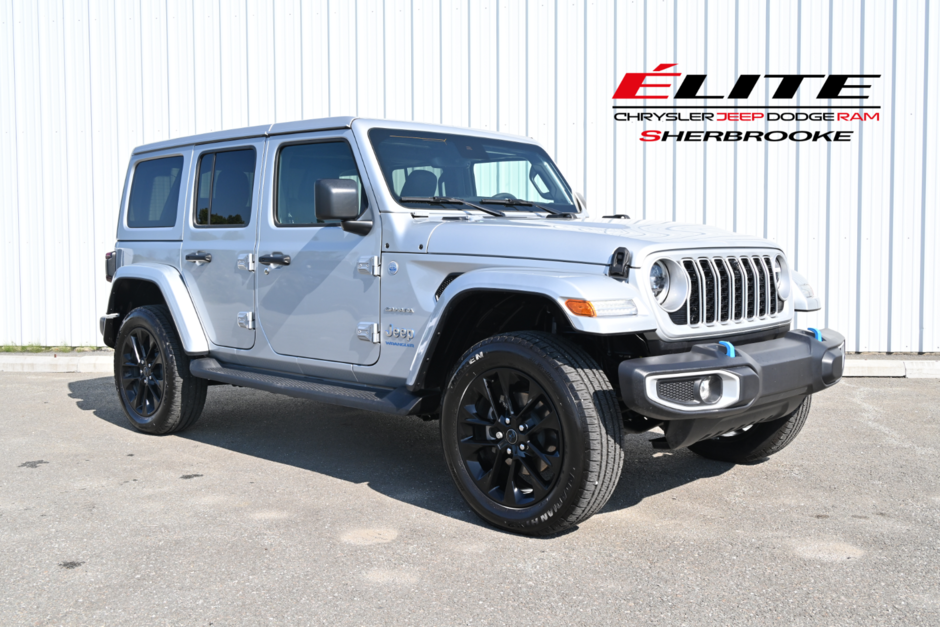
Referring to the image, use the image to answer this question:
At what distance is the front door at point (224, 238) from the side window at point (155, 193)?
27 cm

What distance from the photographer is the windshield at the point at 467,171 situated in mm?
4688

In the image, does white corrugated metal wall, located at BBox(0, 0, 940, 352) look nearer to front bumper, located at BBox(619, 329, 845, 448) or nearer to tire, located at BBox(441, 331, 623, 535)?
front bumper, located at BBox(619, 329, 845, 448)

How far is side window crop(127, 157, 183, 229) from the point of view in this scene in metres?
6.05

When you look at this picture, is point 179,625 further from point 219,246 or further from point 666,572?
point 219,246

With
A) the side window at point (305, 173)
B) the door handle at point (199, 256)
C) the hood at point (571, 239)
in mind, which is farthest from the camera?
the door handle at point (199, 256)

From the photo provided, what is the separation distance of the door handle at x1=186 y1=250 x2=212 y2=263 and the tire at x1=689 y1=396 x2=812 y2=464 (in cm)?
333

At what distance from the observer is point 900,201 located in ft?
30.1

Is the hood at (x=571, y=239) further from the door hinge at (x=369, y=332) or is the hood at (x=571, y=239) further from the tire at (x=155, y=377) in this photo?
the tire at (x=155, y=377)

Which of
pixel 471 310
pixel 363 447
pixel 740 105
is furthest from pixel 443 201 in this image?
pixel 740 105

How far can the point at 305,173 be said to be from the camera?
16.6 feet

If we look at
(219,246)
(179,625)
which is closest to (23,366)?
(219,246)

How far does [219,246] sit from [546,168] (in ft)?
7.20

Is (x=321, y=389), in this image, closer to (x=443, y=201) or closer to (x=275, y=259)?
(x=275, y=259)

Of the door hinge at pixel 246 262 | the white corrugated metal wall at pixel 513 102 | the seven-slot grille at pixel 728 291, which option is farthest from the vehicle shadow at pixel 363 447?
the white corrugated metal wall at pixel 513 102
